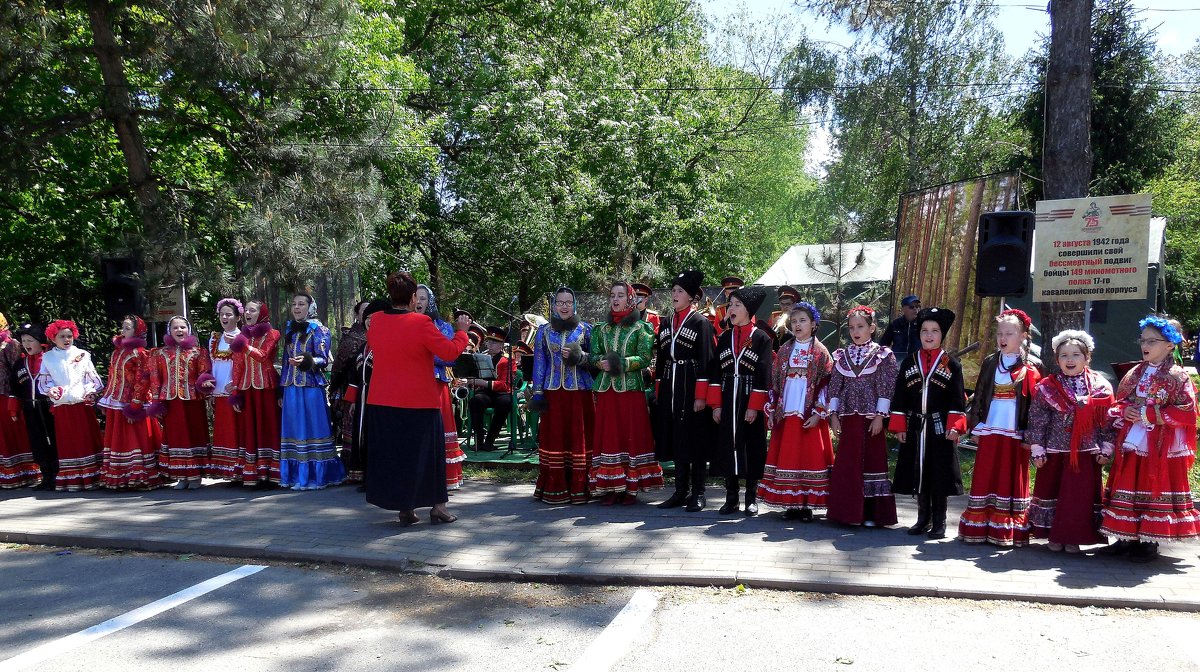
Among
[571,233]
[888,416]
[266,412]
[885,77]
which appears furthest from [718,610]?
[885,77]

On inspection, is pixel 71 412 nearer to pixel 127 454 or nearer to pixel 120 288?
pixel 127 454

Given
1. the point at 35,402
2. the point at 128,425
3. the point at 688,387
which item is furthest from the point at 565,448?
the point at 35,402

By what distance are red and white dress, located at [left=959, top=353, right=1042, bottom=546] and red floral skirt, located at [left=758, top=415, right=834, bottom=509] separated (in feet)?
3.91

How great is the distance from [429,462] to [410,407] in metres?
0.52

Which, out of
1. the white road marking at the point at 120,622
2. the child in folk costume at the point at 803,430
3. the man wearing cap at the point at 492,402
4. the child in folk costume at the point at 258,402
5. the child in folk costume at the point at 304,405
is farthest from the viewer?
the man wearing cap at the point at 492,402

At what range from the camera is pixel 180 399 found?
9469 millimetres

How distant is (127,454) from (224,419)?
3.72ft

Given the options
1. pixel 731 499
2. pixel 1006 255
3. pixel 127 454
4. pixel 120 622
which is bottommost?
pixel 120 622

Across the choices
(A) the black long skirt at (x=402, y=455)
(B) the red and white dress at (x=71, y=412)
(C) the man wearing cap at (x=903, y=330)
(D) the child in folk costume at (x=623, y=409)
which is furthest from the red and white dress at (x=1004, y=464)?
(B) the red and white dress at (x=71, y=412)

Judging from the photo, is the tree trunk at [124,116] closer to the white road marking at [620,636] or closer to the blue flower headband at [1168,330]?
the white road marking at [620,636]

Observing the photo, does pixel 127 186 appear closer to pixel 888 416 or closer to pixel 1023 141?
pixel 888 416

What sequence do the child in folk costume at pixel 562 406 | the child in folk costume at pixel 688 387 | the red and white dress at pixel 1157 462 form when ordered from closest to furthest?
1. the red and white dress at pixel 1157 462
2. the child in folk costume at pixel 688 387
3. the child in folk costume at pixel 562 406

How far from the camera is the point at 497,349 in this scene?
12078 millimetres

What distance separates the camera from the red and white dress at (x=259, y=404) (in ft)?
30.5
